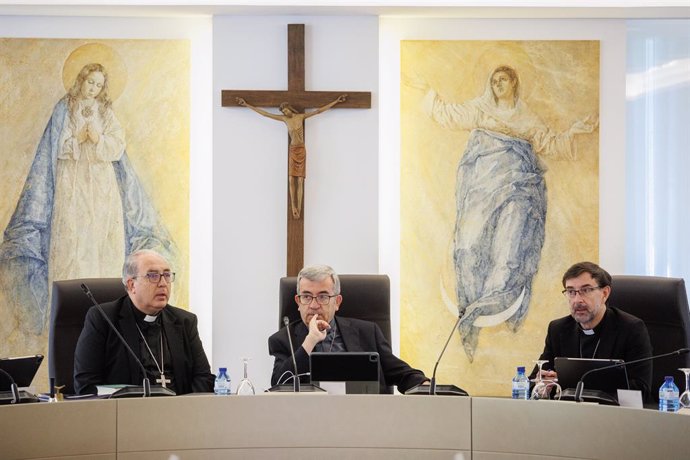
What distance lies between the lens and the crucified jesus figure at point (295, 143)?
5.44 meters

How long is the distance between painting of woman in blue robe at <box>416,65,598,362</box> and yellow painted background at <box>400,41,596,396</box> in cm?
4

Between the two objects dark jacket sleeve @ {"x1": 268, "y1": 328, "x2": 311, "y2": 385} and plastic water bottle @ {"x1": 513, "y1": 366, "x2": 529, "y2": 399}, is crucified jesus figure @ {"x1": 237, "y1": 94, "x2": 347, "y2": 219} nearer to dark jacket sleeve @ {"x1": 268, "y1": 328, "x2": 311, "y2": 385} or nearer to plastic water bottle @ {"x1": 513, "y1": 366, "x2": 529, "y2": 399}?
dark jacket sleeve @ {"x1": 268, "y1": 328, "x2": 311, "y2": 385}

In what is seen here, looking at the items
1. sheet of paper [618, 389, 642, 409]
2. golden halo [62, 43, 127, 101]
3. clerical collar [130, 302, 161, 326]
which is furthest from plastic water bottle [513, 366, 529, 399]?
golden halo [62, 43, 127, 101]

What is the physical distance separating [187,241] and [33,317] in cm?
97

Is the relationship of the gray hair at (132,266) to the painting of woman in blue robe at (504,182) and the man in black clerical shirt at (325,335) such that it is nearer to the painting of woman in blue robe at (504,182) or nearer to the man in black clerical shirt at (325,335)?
the man in black clerical shirt at (325,335)

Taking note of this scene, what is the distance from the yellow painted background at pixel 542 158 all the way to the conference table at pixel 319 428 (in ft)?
8.91

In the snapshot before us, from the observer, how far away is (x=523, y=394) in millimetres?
3547

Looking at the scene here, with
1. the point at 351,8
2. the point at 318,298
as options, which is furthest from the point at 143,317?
the point at 351,8

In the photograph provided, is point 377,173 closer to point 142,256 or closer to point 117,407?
point 142,256

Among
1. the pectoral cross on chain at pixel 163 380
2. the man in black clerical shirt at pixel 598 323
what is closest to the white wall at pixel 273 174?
the pectoral cross on chain at pixel 163 380

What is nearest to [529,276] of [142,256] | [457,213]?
[457,213]

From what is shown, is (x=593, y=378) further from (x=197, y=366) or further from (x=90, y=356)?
(x=90, y=356)

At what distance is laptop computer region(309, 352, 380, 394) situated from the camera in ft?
10.9

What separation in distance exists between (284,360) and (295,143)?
168cm
